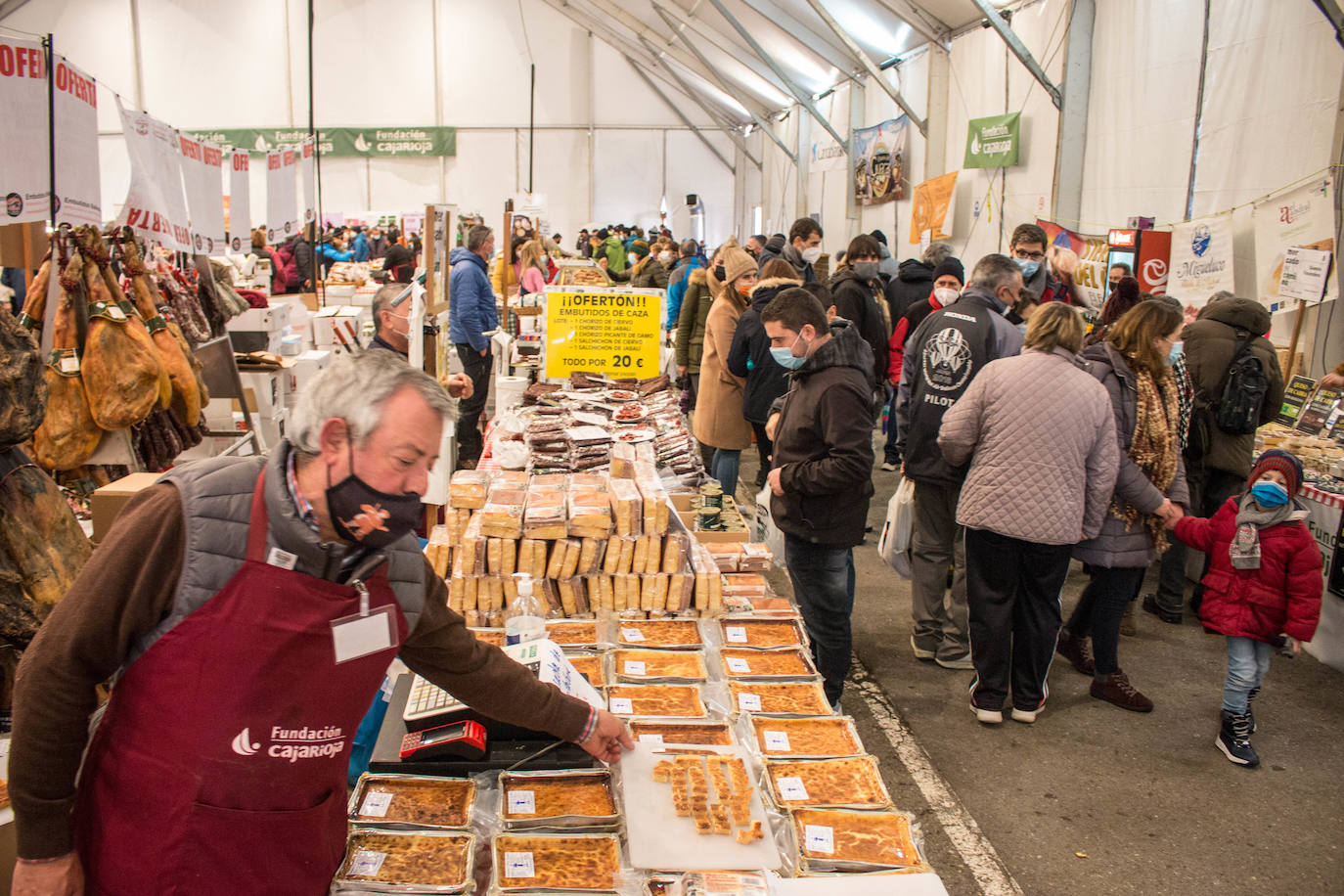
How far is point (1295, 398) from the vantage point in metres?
5.98

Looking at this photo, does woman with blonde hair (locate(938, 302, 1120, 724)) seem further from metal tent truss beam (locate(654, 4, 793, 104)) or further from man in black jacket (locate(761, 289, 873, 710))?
metal tent truss beam (locate(654, 4, 793, 104))

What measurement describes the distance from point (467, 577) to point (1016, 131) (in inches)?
341

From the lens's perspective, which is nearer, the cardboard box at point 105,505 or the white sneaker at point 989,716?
the cardboard box at point 105,505

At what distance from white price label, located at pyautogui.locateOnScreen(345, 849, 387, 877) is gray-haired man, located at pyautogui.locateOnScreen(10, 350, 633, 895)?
0.32 meters

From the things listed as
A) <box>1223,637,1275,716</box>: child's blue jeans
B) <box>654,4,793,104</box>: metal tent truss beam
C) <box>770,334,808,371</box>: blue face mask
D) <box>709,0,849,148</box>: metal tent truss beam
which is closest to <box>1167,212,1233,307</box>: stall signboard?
<box>1223,637,1275,716</box>: child's blue jeans

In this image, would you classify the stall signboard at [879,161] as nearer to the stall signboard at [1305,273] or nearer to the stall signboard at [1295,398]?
the stall signboard at [1305,273]

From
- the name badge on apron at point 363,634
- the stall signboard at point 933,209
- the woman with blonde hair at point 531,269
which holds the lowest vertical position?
the name badge on apron at point 363,634

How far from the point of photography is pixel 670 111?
27.5 meters

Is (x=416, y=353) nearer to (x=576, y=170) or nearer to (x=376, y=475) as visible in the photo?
(x=376, y=475)

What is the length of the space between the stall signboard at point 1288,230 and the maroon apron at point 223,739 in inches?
246

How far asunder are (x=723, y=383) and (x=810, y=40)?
33.4 ft

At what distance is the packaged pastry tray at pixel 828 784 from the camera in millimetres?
2260

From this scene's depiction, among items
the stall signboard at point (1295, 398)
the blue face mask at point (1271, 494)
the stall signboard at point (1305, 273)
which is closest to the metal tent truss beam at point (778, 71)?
the stall signboard at point (1305, 273)

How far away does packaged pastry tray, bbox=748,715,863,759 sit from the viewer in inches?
98.2
